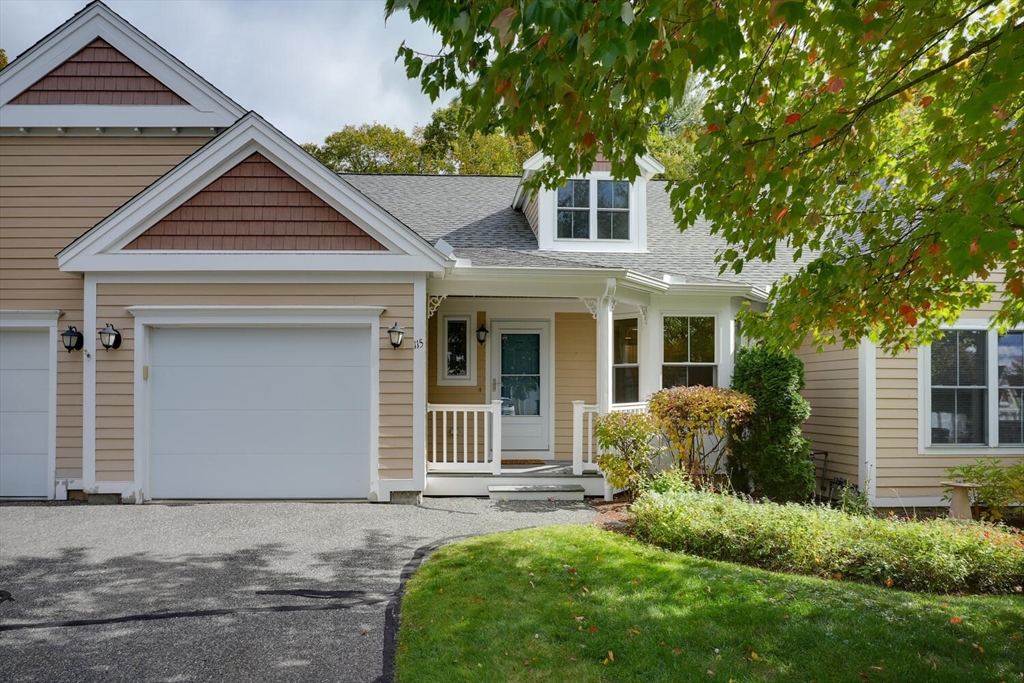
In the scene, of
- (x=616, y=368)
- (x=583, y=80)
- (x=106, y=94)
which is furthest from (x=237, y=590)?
(x=106, y=94)

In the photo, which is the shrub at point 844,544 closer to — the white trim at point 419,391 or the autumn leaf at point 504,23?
the white trim at point 419,391

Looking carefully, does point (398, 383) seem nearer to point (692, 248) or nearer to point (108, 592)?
point (108, 592)

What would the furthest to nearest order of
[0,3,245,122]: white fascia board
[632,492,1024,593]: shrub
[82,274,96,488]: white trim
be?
[0,3,245,122]: white fascia board < [82,274,96,488]: white trim < [632,492,1024,593]: shrub

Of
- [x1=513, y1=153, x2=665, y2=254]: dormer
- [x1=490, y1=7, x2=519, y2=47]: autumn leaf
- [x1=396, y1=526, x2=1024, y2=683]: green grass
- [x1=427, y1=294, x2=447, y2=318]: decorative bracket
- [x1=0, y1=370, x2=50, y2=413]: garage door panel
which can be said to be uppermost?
[x1=513, y1=153, x2=665, y2=254]: dormer

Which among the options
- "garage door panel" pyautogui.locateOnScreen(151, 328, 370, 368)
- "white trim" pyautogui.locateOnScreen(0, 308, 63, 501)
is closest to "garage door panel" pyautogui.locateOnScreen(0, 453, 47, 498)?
"white trim" pyautogui.locateOnScreen(0, 308, 63, 501)

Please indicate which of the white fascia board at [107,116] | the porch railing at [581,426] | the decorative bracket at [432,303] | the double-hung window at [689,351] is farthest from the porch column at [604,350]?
the white fascia board at [107,116]

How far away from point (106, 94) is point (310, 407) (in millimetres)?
5261

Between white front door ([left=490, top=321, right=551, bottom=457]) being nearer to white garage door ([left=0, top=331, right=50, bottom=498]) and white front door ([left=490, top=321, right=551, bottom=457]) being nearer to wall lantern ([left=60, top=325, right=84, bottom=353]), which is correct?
wall lantern ([left=60, top=325, right=84, bottom=353])

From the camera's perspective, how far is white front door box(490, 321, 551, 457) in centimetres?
1173

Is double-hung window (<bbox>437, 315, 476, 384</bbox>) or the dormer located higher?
the dormer

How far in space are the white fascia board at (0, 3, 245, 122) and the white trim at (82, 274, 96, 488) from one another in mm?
2871

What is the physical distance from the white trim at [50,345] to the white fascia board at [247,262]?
3.55 feet

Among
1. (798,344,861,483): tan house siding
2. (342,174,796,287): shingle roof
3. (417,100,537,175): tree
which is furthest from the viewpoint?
(417,100,537,175): tree

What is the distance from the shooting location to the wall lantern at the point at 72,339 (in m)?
9.12
